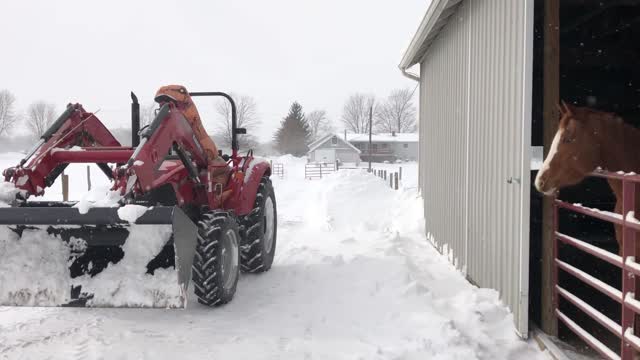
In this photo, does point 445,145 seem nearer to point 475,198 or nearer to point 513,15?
point 475,198

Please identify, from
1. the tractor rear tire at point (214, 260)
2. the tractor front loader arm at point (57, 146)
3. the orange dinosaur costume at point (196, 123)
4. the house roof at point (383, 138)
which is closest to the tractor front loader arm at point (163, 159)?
the orange dinosaur costume at point (196, 123)

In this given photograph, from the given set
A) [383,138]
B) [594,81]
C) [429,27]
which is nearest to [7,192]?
[429,27]

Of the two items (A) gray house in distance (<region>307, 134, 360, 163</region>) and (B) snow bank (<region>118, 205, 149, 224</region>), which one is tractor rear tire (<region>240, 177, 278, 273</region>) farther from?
(A) gray house in distance (<region>307, 134, 360, 163</region>)

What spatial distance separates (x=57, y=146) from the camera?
15.5 ft

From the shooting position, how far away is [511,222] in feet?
14.3

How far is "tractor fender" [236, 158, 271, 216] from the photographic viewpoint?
5508 mm

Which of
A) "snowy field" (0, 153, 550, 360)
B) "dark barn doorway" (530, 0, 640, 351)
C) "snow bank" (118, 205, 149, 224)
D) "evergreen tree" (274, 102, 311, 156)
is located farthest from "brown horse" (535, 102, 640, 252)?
"evergreen tree" (274, 102, 311, 156)

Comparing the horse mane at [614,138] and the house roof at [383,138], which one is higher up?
the house roof at [383,138]

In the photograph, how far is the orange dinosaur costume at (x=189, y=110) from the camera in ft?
15.5

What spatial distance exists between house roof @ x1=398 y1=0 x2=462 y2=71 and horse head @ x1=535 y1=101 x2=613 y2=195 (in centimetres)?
281

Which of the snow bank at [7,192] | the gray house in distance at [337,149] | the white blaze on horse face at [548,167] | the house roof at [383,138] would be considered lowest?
the snow bank at [7,192]

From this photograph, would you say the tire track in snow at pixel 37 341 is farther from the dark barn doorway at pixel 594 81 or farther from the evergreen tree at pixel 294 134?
the evergreen tree at pixel 294 134

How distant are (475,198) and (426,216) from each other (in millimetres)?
3459

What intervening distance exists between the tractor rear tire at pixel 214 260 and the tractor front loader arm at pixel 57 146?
59.3 inches
